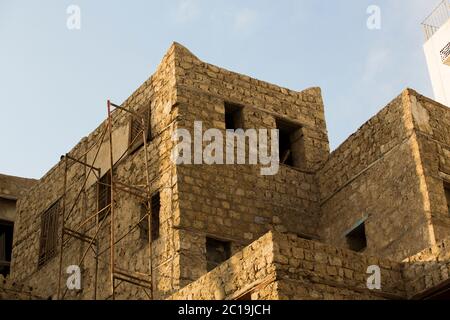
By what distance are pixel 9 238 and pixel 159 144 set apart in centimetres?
830

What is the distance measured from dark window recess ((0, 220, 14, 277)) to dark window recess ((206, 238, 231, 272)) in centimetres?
868

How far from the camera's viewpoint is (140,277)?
52.7 ft

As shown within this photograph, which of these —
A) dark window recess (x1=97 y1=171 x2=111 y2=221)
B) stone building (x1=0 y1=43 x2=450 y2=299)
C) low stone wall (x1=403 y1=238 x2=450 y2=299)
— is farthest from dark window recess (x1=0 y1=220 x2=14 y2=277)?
low stone wall (x1=403 y1=238 x2=450 y2=299)

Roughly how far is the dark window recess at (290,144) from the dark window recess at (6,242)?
830 centimetres

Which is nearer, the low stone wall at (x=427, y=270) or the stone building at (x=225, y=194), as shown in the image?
the low stone wall at (x=427, y=270)

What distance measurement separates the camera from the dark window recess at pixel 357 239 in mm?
16500

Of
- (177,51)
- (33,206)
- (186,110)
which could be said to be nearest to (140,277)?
(186,110)

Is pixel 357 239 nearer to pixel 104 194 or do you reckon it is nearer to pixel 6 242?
pixel 104 194

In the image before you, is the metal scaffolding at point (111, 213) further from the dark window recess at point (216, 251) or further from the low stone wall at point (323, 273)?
the low stone wall at point (323, 273)

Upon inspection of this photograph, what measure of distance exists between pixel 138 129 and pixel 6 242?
7.52 m

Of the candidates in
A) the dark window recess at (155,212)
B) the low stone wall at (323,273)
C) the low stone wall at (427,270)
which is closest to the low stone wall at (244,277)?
the low stone wall at (323,273)

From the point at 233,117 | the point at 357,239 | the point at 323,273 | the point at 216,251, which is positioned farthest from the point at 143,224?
the point at 323,273

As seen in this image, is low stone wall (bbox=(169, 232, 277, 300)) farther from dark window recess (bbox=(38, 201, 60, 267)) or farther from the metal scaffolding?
dark window recess (bbox=(38, 201, 60, 267))
